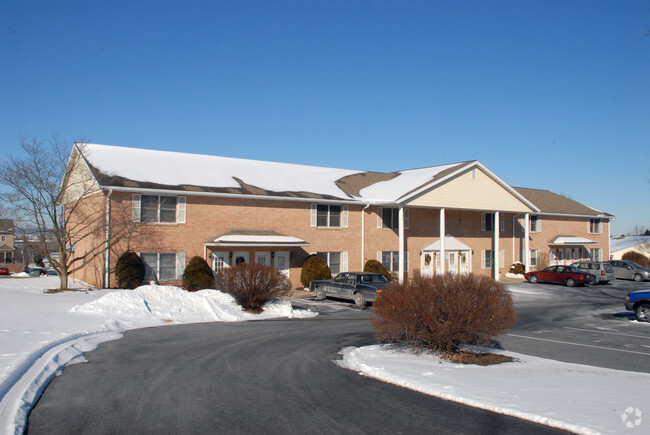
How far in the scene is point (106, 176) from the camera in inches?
973

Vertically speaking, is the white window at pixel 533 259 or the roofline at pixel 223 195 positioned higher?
the roofline at pixel 223 195

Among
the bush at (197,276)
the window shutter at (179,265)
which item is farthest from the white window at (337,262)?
the window shutter at (179,265)

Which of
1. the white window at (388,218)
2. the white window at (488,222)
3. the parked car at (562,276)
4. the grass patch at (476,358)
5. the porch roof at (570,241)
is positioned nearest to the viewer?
the grass patch at (476,358)

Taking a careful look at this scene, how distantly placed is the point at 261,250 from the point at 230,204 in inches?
112

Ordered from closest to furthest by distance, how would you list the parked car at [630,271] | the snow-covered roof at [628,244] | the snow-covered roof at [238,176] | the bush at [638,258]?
the snow-covered roof at [238,176] → the parked car at [630,271] → the bush at [638,258] → the snow-covered roof at [628,244]

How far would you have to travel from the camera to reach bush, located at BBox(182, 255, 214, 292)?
2486 cm

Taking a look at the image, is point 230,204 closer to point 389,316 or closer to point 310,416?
point 389,316

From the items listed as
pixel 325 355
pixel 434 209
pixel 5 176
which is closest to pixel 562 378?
pixel 325 355

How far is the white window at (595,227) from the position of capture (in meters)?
47.2

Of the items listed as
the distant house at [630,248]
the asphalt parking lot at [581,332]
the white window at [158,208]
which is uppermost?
the white window at [158,208]

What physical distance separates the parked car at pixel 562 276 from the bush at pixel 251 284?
75.5 feet

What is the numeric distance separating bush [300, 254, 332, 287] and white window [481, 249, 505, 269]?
14.8 m

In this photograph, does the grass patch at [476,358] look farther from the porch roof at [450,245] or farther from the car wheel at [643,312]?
the porch roof at [450,245]

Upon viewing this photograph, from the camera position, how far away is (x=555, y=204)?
46594 mm
